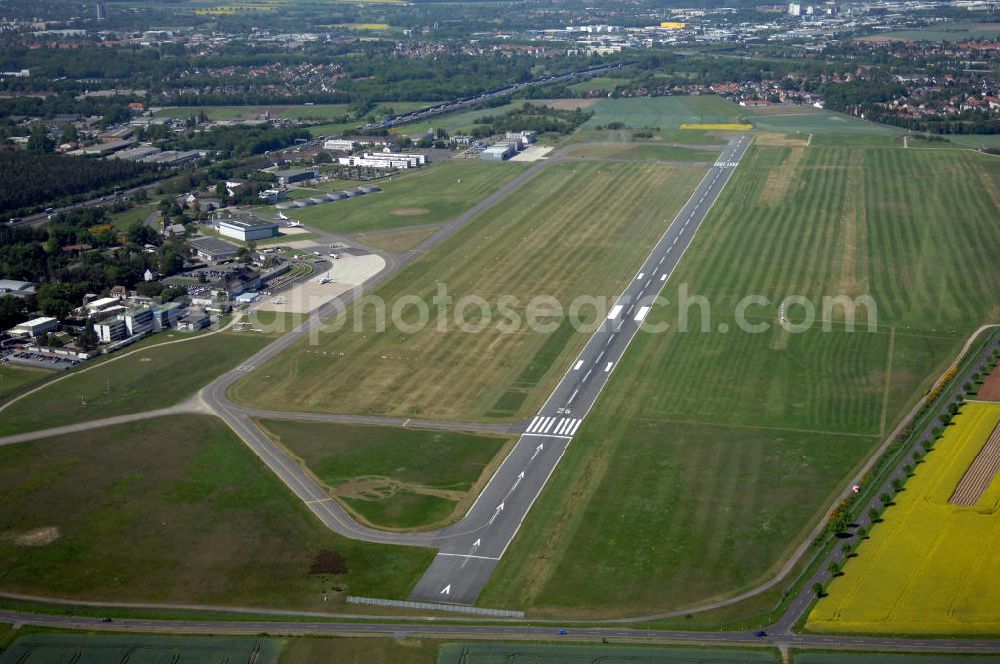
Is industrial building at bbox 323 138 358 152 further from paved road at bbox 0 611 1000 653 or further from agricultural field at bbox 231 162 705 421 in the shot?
paved road at bbox 0 611 1000 653

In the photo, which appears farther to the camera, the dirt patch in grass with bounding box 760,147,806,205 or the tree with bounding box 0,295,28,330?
the dirt patch in grass with bounding box 760,147,806,205

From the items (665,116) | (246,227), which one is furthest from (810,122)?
(246,227)

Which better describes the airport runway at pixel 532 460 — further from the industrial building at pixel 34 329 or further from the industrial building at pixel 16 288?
the industrial building at pixel 16 288

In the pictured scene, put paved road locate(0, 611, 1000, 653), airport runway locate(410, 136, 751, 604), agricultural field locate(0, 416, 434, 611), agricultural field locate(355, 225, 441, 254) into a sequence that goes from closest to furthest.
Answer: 1. paved road locate(0, 611, 1000, 653)
2. agricultural field locate(0, 416, 434, 611)
3. airport runway locate(410, 136, 751, 604)
4. agricultural field locate(355, 225, 441, 254)

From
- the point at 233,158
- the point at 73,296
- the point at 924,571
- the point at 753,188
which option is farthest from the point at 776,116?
the point at 924,571

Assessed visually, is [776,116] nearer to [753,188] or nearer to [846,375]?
[753,188]

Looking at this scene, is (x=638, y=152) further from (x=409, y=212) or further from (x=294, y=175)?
(x=294, y=175)

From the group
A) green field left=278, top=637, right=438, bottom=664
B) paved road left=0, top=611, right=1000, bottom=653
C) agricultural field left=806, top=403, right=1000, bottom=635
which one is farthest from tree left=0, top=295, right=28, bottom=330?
agricultural field left=806, top=403, right=1000, bottom=635
